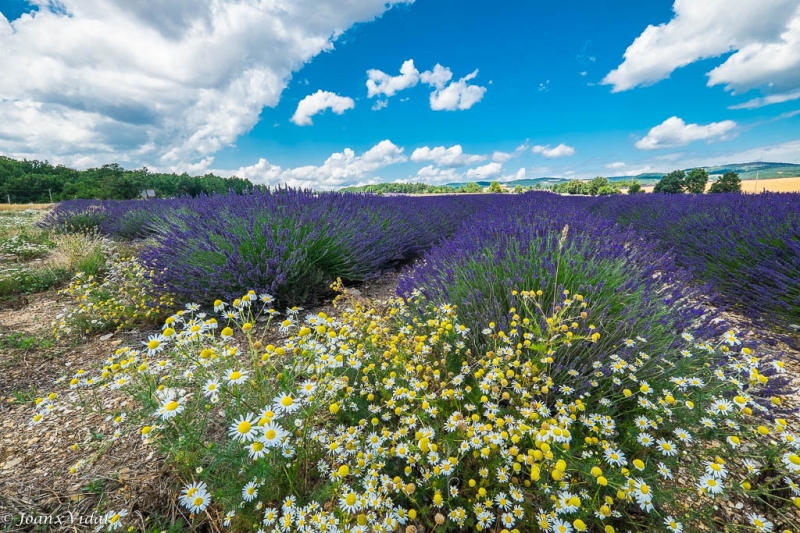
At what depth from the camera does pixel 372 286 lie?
4.03 m

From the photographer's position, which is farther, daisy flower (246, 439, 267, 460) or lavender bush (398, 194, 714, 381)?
lavender bush (398, 194, 714, 381)

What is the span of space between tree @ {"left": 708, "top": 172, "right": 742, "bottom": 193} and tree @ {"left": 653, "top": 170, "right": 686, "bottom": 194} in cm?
463

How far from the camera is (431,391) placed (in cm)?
151

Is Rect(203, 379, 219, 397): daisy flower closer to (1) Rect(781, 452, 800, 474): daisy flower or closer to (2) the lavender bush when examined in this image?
(2) the lavender bush

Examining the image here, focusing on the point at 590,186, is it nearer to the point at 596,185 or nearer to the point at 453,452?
the point at 596,185

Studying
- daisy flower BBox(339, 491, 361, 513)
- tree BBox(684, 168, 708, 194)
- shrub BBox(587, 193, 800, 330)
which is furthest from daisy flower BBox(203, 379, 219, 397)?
tree BBox(684, 168, 708, 194)

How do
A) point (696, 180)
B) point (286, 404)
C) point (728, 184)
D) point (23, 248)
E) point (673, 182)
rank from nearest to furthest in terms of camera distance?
point (286, 404), point (23, 248), point (728, 184), point (696, 180), point (673, 182)

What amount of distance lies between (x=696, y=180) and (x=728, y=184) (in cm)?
957

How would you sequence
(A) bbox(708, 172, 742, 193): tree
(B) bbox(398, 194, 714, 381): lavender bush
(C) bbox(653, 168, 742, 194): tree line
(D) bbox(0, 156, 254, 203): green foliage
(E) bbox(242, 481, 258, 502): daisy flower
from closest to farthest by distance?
(E) bbox(242, 481, 258, 502): daisy flower → (B) bbox(398, 194, 714, 381): lavender bush → (A) bbox(708, 172, 742, 193): tree → (D) bbox(0, 156, 254, 203): green foliage → (C) bbox(653, 168, 742, 194): tree line

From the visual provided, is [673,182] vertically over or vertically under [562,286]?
over

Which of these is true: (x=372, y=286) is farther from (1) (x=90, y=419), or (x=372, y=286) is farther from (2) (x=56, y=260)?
(2) (x=56, y=260)

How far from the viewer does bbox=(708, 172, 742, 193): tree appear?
29.1 metres

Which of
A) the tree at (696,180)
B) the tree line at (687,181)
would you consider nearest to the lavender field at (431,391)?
the tree line at (687,181)

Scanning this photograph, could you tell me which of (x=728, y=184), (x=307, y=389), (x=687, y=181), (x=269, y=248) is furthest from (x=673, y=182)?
(x=307, y=389)
